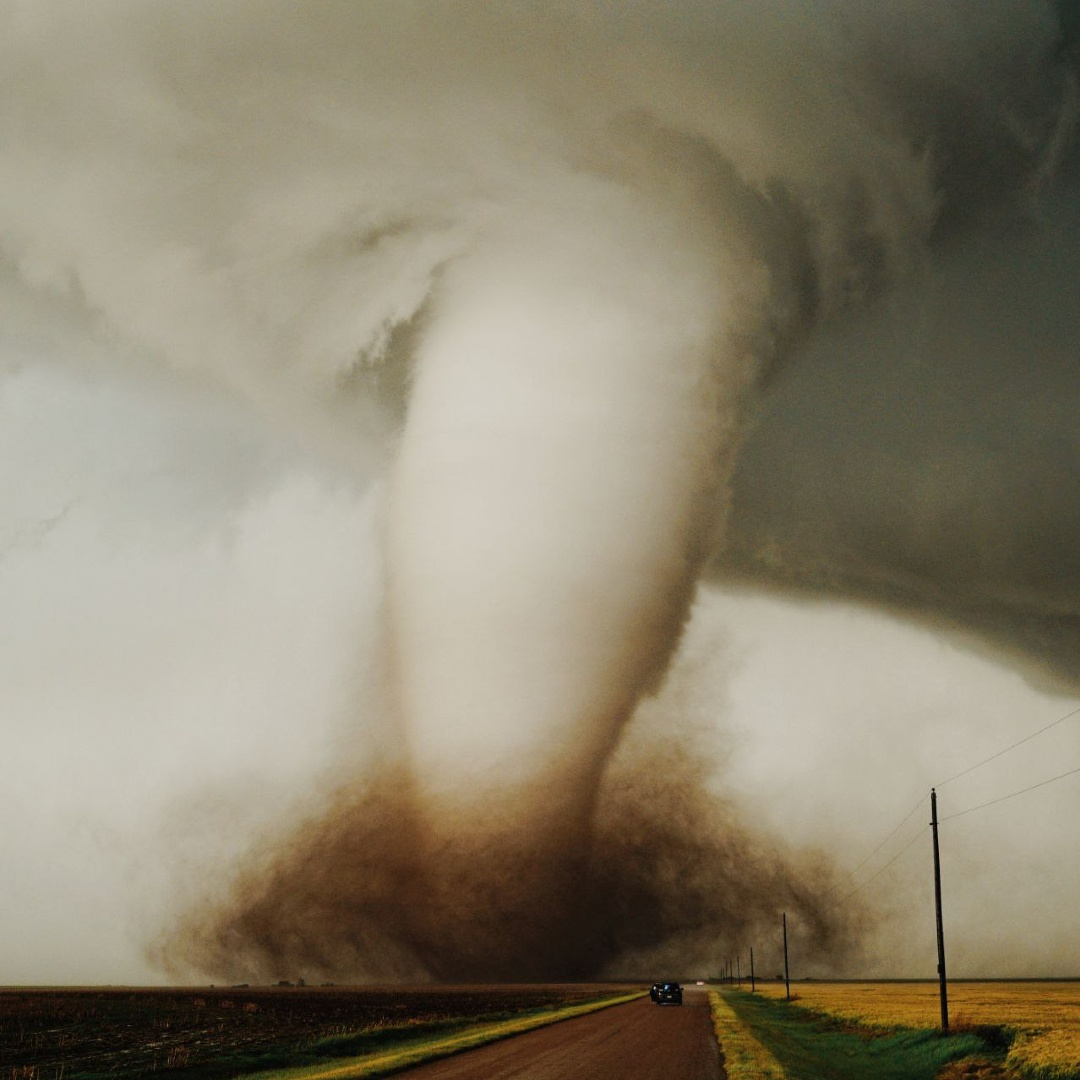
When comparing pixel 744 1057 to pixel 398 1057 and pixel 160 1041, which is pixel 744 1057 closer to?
pixel 398 1057

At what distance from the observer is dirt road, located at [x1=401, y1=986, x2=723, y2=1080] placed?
28.5m

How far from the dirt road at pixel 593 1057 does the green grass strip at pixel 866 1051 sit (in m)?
2.81

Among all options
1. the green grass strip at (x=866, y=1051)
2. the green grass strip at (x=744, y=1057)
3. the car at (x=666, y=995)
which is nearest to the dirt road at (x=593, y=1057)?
the green grass strip at (x=744, y=1057)

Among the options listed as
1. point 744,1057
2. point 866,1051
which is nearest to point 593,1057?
point 744,1057

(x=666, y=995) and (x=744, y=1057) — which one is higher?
(x=666, y=995)

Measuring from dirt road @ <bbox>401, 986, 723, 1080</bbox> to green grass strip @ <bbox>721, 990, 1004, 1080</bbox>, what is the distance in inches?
111

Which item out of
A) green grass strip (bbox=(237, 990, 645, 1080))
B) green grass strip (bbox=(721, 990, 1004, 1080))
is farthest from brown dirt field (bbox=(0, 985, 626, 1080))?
green grass strip (bbox=(721, 990, 1004, 1080))

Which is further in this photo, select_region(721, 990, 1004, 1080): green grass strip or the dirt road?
select_region(721, 990, 1004, 1080): green grass strip

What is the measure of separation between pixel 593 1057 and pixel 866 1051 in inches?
643

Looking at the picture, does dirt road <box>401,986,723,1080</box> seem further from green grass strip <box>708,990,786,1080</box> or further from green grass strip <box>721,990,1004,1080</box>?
green grass strip <box>721,990,1004,1080</box>

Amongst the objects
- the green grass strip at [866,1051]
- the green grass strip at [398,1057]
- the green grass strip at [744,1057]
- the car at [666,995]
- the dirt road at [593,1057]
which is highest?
the car at [666,995]

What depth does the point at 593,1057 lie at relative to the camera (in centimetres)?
3419

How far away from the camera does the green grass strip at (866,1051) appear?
1328 inches

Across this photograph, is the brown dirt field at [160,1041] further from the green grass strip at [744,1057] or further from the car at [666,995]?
the car at [666,995]
